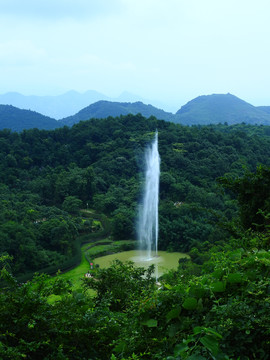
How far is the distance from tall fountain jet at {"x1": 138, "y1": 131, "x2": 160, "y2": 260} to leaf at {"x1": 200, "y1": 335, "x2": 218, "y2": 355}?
1499 cm

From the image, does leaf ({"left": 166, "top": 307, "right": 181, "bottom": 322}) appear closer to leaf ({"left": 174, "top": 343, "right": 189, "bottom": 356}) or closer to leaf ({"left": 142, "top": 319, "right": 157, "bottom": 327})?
leaf ({"left": 142, "top": 319, "right": 157, "bottom": 327})

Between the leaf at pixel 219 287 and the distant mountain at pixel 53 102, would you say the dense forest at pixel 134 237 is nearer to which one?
the leaf at pixel 219 287

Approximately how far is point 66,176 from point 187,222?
10447 millimetres

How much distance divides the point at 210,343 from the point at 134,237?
704 inches

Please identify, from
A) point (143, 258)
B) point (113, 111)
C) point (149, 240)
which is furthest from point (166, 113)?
point (143, 258)

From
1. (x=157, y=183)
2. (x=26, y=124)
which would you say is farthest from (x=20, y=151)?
(x=26, y=124)

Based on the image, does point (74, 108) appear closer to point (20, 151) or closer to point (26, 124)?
point (26, 124)

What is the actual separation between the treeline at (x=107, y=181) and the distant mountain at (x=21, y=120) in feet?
117

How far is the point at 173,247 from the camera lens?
17.8m

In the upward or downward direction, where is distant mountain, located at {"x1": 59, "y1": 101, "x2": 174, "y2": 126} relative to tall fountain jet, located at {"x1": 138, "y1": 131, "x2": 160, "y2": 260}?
upward

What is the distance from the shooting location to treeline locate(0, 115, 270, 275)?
16.4 meters

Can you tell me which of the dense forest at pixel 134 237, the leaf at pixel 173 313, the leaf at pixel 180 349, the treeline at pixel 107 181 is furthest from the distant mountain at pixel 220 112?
the leaf at pixel 180 349

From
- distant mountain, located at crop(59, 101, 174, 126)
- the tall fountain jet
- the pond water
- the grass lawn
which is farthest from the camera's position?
distant mountain, located at crop(59, 101, 174, 126)

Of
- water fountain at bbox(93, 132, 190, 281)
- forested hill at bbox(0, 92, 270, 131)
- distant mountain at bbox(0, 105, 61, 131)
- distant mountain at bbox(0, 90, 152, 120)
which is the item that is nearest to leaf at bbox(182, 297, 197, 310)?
water fountain at bbox(93, 132, 190, 281)
